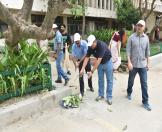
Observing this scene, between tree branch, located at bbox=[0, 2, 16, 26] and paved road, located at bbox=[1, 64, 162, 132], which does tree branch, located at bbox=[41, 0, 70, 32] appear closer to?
tree branch, located at bbox=[0, 2, 16, 26]

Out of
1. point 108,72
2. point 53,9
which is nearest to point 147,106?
point 108,72

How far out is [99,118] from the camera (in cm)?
669

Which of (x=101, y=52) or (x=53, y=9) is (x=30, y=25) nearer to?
(x=53, y=9)

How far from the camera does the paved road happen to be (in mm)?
6133

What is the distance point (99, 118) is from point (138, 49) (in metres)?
1.76

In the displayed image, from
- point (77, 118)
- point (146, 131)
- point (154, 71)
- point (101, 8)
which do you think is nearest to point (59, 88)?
point (77, 118)

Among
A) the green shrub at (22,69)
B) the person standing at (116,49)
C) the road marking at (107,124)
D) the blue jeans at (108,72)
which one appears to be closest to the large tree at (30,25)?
the green shrub at (22,69)

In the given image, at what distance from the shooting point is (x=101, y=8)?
2262 centimetres

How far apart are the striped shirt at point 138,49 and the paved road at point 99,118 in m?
1.02

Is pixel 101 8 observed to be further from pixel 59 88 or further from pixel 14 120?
pixel 14 120

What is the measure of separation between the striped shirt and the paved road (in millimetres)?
1022

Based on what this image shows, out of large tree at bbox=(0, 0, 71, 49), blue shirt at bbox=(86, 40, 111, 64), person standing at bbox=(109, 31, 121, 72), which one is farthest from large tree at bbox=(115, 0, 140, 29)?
large tree at bbox=(0, 0, 71, 49)

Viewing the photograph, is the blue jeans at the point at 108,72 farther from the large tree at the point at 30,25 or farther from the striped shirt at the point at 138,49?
the large tree at the point at 30,25

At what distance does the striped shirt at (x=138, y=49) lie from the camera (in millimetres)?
7211
